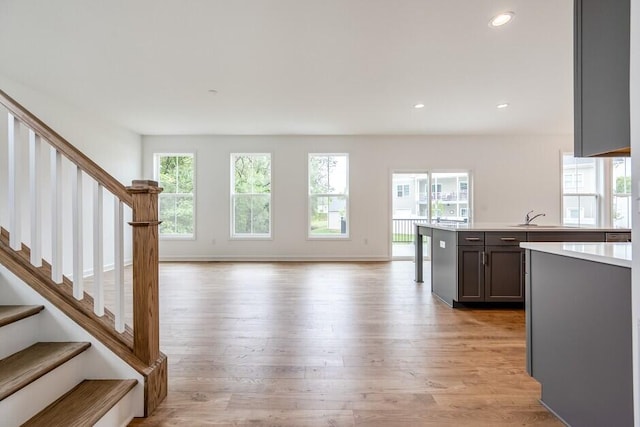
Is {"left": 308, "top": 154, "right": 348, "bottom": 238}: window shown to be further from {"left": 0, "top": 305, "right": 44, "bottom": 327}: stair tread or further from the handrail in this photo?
{"left": 0, "top": 305, "right": 44, "bottom": 327}: stair tread

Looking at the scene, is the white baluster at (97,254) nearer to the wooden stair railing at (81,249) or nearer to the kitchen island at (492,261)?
the wooden stair railing at (81,249)

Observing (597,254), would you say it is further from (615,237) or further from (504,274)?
(615,237)

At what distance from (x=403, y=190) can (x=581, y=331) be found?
5.56 metres

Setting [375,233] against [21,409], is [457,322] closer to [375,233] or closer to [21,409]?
[21,409]

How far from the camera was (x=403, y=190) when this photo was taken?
6.79m

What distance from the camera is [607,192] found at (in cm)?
630

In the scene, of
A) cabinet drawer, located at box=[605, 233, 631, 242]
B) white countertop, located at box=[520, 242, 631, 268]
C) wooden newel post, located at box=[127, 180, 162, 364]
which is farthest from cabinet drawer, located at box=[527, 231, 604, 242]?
wooden newel post, located at box=[127, 180, 162, 364]

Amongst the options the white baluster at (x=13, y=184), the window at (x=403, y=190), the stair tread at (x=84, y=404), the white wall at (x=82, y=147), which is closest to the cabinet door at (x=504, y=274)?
the stair tread at (x=84, y=404)

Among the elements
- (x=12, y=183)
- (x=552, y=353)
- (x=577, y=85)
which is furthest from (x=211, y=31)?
(x=552, y=353)

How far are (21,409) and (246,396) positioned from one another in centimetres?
98

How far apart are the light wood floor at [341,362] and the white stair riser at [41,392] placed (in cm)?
38

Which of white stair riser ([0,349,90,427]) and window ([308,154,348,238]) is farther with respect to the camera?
window ([308,154,348,238])

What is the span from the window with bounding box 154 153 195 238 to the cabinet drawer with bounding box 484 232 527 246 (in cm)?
564

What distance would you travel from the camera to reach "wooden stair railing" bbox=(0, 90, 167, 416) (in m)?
1.50
